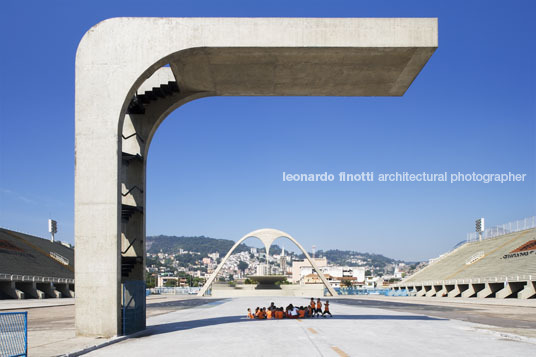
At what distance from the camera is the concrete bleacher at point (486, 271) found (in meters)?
51.3

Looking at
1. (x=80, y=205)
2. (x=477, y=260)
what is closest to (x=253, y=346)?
(x=80, y=205)

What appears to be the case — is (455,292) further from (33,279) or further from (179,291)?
(179,291)

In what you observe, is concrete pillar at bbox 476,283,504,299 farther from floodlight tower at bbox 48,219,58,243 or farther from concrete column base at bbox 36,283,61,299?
floodlight tower at bbox 48,219,58,243

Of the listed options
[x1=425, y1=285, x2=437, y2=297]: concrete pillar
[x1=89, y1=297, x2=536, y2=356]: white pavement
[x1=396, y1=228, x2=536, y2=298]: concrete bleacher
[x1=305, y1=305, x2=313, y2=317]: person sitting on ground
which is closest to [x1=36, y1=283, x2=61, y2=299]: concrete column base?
[x1=425, y1=285, x2=437, y2=297]: concrete pillar

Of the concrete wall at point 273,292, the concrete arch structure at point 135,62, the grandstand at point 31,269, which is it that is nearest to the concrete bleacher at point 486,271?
the concrete wall at point 273,292

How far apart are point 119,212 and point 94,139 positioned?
2.53 metres

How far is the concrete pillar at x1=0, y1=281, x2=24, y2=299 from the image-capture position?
184 ft

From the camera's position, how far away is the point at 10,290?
56.8 metres

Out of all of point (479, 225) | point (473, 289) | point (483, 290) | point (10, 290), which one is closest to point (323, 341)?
point (483, 290)

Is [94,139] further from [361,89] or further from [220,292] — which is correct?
[220,292]

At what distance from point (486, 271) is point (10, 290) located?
54566 millimetres

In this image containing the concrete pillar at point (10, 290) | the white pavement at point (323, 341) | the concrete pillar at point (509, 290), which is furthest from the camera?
the concrete pillar at point (10, 290)

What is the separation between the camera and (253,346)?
1376 cm

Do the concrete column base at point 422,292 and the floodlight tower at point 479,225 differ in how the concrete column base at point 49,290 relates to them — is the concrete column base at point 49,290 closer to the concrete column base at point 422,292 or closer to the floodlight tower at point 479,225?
the concrete column base at point 422,292
